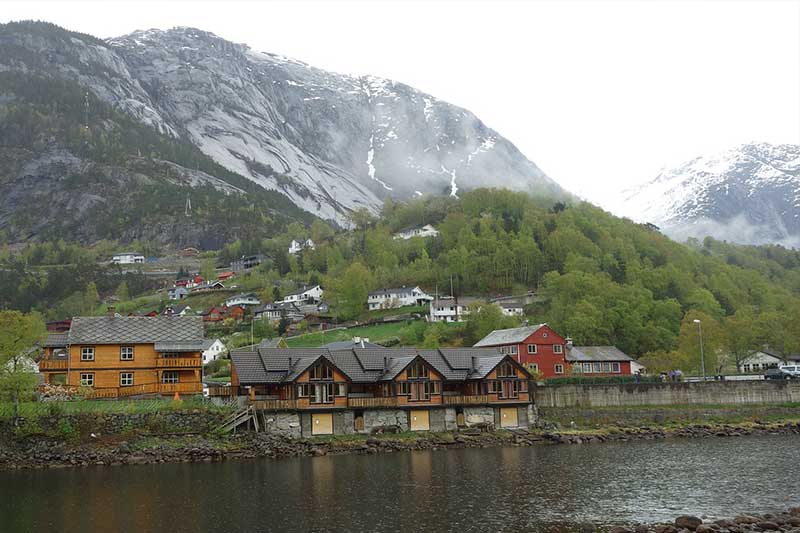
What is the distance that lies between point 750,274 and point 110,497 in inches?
5506

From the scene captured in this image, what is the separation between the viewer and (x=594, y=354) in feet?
287

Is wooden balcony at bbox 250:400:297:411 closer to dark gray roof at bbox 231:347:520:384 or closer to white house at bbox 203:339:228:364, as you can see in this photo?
dark gray roof at bbox 231:347:520:384

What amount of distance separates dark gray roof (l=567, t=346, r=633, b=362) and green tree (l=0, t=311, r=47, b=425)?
53572 mm

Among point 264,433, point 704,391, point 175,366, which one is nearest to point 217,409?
point 264,433

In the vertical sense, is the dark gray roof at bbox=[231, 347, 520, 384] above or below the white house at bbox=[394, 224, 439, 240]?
below

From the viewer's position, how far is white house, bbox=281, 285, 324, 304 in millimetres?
148875

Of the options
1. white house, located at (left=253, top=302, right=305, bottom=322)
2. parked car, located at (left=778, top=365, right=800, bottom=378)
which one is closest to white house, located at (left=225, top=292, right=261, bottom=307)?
white house, located at (left=253, top=302, right=305, bottom=322)

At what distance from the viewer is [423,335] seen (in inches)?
4131

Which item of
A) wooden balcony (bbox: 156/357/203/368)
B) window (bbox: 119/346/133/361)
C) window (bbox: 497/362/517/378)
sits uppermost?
window (bbox: 119/346/133/361)

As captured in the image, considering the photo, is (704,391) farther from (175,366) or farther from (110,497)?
(110,497)

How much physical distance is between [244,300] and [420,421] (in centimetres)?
9632

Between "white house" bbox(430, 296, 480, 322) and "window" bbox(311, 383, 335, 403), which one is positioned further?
"white house" bbox(430, 296, 480, 322)

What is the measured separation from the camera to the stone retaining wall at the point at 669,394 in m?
73.8

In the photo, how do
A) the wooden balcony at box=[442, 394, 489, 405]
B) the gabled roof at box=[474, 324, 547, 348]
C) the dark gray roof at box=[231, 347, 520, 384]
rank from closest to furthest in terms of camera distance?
the dark gray roof at box=[231, 347, 520, 384] < the wooden balcony at box=[442, 394, 489, 405] < the gabled roof at box=[474, 324, 547, 348]
